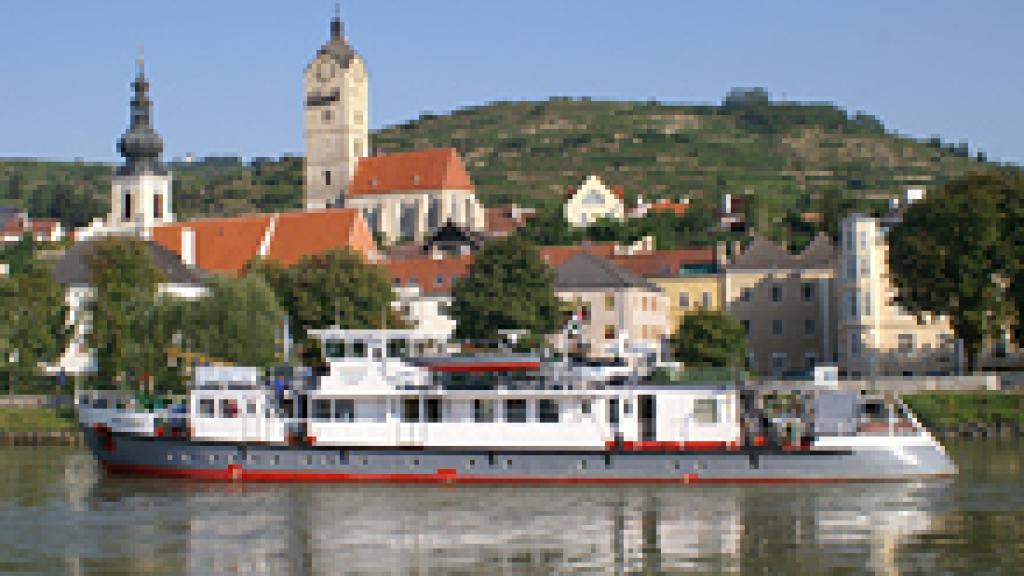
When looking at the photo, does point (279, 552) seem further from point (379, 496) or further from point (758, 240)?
point (758, 240)

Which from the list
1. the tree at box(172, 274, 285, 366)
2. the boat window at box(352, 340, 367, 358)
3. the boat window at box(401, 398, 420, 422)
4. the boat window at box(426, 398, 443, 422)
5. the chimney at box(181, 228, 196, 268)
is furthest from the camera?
the chimney at box(181, 228, 196, 268)

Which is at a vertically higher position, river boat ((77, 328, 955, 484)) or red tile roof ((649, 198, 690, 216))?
red tile roof ((649, 198, 690, 216))

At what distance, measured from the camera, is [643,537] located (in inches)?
1578

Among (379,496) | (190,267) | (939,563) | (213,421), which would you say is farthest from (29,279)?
(939,563)

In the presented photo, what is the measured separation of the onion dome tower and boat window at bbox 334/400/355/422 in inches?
3210

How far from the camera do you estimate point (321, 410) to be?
51438 millimetres

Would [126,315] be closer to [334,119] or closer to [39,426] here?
[39,426]

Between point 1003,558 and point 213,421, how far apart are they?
25.3 m

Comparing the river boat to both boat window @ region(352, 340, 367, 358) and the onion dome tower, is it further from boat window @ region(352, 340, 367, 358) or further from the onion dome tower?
the onion dome tower

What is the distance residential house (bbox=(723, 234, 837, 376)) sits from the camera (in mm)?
97875

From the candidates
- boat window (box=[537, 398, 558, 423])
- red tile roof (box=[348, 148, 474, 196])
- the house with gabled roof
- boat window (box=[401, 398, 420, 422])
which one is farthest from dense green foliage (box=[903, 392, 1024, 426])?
red tile roof (box=[348, 148, 474, 196])

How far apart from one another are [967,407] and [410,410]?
30375 millimetres

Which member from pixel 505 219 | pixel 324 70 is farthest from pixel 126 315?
pixel 324 70

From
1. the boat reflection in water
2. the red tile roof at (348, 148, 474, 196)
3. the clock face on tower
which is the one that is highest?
the clock face on tower
